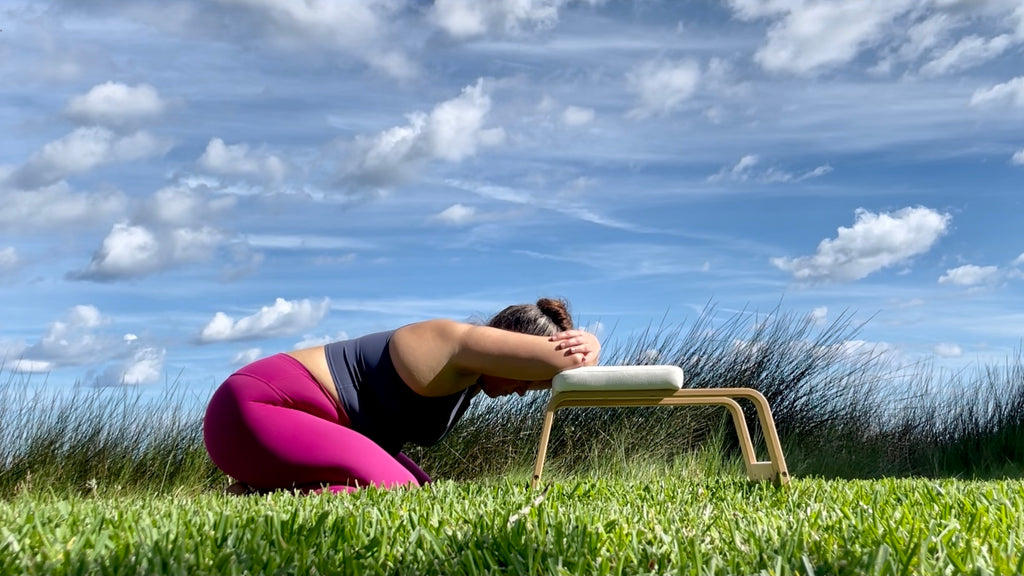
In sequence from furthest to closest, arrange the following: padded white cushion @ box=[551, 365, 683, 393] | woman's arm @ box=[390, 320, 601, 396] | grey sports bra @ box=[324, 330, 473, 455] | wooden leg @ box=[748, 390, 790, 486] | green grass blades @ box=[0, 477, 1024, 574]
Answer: grey sports bra @ box=[324, 330, 473, 455] → wooden leg @ box=[748, 390, 790, 486] → woman's arm @ box=[390, 320, 601, 396] → padded white cushion @ box=[551, 365, 683, 393] → green grass blades @ box=[0, 477, 1024, 574]

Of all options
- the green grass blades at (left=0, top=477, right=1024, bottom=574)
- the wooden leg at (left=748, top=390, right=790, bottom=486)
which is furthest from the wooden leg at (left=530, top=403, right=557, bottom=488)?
the wooden leg at (left=748, top=390, right=790, bottom=486)

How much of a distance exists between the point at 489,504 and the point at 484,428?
3.41 m

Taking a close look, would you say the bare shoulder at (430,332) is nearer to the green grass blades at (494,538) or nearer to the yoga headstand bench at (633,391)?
the yoga headstand bench at (633,391)

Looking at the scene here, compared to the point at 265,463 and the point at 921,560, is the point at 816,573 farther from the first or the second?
the point at 265,463

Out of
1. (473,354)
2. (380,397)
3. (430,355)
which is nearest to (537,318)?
(473,354)

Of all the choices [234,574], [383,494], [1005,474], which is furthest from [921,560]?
[1005,474]

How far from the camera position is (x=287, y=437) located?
3.73 metres

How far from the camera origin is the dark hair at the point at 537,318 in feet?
12.8

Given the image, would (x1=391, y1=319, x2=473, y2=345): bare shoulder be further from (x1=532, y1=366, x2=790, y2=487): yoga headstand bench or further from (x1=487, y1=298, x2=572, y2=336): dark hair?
(x1=532, y1=366, x2=790, y2=487): yoga headstand bench

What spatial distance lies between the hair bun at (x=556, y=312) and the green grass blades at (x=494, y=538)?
83cm

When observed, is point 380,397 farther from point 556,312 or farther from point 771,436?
point 771,436

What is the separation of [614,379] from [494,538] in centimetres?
127

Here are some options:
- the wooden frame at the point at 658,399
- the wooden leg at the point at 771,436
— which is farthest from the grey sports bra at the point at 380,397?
the wooden leg at the point at 771,436

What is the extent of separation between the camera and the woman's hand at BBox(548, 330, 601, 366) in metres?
3.70
